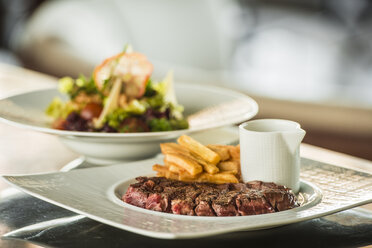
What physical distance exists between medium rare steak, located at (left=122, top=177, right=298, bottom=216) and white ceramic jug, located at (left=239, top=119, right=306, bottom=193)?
0.14 feet

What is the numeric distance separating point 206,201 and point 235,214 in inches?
1.9

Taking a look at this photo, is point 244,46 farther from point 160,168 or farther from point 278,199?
point 278,199

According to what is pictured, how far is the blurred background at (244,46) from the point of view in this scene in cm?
288

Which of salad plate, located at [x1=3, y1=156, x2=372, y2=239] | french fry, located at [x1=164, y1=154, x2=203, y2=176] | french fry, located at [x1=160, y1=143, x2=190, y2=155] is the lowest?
salad plate, located at [x1=3, y1=156, x2=372, y2=239]

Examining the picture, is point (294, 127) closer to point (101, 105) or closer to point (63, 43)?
point (101, 105)

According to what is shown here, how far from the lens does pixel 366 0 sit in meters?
6.16

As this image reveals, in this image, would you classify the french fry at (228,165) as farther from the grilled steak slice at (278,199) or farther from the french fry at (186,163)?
the grilled steak slice at (278,199)

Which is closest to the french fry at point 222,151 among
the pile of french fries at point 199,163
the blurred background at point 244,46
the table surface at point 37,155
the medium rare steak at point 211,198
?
the pile of french fries at point 199,163

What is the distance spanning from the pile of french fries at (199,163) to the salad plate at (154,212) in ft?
0.28

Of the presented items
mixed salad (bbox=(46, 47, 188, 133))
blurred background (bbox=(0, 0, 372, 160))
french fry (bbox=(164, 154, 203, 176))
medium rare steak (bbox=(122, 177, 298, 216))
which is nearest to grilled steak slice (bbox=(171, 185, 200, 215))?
Result: medium rare steak (bbox=(122, 177, 298, 216))

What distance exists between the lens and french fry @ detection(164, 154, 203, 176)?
1.04m

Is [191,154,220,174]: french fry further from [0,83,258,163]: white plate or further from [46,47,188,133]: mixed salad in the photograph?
[46,47,188,133]: mixed salad

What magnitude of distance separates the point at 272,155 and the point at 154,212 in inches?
9.6

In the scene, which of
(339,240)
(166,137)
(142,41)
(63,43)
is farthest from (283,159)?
(142,41)
